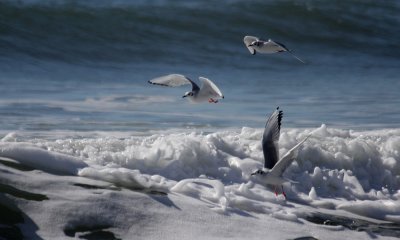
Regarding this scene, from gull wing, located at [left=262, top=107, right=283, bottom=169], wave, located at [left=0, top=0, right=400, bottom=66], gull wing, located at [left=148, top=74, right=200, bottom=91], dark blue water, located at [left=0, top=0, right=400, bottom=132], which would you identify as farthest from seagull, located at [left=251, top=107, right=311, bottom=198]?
wave, located at [left=0, top=0, right=400, bottom=66]

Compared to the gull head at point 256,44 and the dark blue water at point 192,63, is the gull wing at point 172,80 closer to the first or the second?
the gull head at point 256,44

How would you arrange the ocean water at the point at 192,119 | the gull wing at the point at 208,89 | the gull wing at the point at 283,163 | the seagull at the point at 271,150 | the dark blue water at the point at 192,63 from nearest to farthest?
the ocean water at the point at 192,119
the gull wing at the point at 283,163
the seagull at the point at 271,150
the gull wing at the point at 208,89
the dark blue water at the point at 192,63

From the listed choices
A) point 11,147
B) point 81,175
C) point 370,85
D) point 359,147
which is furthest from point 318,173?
point 370,85

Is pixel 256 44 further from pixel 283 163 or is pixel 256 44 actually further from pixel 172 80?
pixel 283 163

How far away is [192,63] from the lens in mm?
18938

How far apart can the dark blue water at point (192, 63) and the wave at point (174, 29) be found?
28 mm

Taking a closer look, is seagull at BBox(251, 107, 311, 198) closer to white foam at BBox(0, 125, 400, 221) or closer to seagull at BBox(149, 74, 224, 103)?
white foam at BBox(0, 125, 400, 221)

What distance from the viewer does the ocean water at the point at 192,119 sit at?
700 centimetres

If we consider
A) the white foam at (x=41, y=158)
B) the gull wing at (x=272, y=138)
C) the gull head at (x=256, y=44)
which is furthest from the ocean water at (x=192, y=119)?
the gull head at (x=256, y=44)

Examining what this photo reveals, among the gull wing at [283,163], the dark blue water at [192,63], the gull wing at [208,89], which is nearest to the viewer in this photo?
the gull wing at [283,163]

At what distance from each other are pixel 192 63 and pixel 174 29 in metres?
1.61

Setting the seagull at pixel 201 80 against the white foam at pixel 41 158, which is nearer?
the white foam at pixel 41 158

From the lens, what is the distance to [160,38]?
19.8 metres

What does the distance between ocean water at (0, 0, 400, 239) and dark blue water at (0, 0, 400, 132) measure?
1.7 inches
